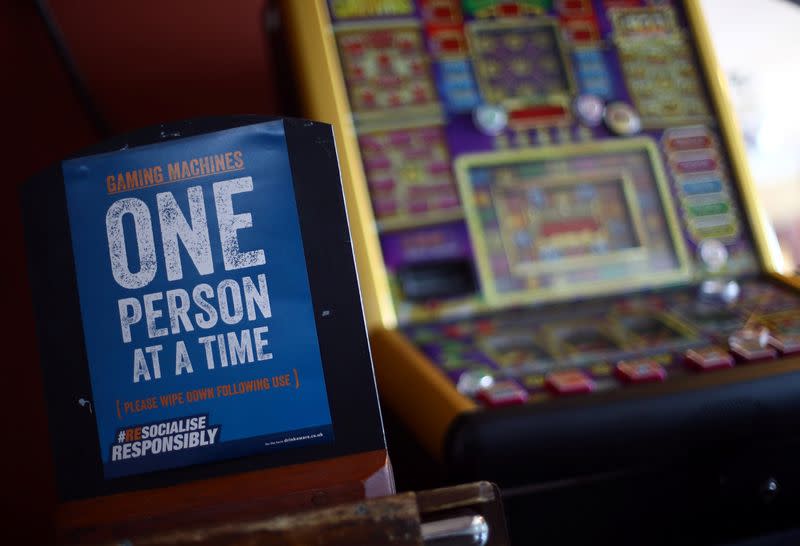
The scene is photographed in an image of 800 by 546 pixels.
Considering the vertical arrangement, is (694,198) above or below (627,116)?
below

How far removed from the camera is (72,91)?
186 centimetres

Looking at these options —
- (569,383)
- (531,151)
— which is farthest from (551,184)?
(569,383)

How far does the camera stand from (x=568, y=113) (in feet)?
5.04

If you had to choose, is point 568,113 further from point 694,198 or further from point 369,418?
point 369,418

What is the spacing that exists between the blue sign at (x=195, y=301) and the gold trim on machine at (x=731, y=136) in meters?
1.18

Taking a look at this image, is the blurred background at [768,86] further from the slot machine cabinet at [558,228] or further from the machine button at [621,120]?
the machine button at [621,120]

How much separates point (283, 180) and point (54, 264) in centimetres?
25

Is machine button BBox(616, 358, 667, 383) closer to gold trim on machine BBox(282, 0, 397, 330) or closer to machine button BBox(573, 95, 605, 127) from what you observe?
gold trim on machine BBox(282, 0, 397, 330)

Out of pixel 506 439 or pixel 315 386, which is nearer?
pixel 315 386

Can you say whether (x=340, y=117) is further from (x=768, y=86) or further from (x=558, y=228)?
(x=768, y=86)

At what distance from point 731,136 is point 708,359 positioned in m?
0.71

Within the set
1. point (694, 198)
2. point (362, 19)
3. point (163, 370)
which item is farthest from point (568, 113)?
point (163, 370)

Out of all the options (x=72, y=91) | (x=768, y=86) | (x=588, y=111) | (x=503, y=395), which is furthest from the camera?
(x=768, y=86)

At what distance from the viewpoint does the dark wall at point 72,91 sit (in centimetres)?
169
